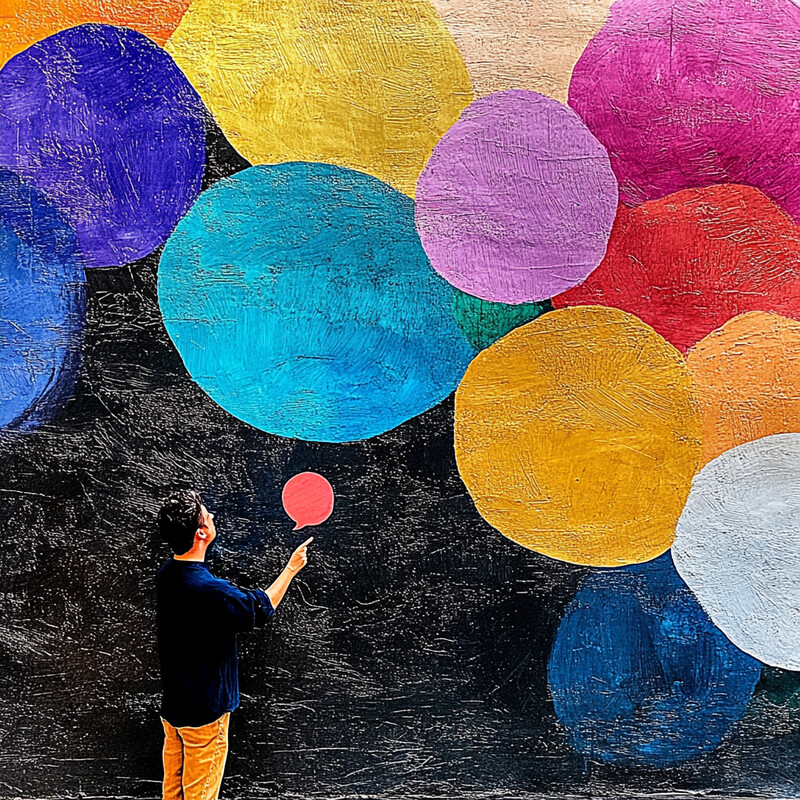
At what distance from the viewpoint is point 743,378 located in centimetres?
336

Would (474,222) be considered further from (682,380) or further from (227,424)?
(227,424)

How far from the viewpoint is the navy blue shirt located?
2.81 metres

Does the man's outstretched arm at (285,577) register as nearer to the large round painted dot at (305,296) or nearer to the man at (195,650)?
the man at (195,650)

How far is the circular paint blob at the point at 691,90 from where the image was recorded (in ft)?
10.9

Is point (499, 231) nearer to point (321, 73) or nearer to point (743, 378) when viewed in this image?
point (321, 73)

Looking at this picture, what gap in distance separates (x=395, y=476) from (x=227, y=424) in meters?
0.74

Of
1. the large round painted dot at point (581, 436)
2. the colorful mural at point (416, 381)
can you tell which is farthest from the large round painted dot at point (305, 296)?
the large round painted dot at point (581, 436)

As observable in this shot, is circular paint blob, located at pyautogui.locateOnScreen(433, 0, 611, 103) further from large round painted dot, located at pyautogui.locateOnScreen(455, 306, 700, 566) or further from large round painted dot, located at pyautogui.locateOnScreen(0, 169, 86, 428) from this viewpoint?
large round painted dot, located at pyautogui.locateOnScreen(0, 169, 86, 428)

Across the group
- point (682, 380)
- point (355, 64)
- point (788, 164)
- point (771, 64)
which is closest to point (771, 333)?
point (682, 380)

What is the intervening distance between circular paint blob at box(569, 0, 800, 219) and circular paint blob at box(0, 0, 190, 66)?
1745 millimetres

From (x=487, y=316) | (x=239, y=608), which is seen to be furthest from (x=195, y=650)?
(x=487, y=316)

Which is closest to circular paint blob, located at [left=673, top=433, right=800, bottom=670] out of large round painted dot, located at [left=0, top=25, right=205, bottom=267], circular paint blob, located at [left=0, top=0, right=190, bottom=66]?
large round painted dot, located at [left=0, top=25, right=205, bottom=267]

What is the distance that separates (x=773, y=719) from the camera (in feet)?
11.1

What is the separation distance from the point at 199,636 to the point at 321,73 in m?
2.27
